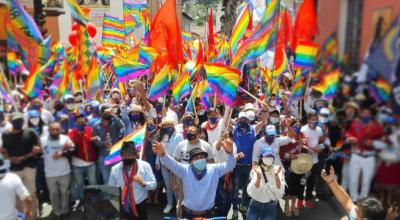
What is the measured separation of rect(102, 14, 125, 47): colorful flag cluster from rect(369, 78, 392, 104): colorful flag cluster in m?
10.1

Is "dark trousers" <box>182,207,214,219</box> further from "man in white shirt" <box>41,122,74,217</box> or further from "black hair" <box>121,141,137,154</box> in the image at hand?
"man in white shirt" <box>41,122,74,217</box>

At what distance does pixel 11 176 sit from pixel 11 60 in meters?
0.69

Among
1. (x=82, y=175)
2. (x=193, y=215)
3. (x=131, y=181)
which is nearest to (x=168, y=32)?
(x=193, y=215)

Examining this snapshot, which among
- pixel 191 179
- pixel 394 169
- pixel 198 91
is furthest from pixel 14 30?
pixel 198 91

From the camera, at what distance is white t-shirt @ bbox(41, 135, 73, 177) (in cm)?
218

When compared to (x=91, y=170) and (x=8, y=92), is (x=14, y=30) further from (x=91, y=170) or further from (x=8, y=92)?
(x=91, y=170)

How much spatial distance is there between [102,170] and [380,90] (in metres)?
1.72

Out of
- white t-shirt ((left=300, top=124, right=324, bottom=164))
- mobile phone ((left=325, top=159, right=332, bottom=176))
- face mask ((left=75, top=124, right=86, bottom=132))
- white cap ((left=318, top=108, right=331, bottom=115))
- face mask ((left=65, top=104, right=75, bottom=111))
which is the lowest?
mobile phone ((left=325, top=159, right=332, bottom=176))

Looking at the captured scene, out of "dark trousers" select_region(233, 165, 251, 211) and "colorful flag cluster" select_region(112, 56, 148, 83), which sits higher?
"colorful flag cluster" select_region(112, 56, 148, 83)

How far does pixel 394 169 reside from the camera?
171cm

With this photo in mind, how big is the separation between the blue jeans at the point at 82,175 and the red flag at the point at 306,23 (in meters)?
1.46

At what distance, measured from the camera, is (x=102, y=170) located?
8.20 ft

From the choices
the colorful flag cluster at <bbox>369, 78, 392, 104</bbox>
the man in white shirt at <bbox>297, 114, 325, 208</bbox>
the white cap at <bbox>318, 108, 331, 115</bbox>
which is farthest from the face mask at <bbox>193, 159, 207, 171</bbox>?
the colorful flag cluster at <bbox>369, 78, 392, 104</bbox>

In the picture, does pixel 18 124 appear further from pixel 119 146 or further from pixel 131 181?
pixel 131 181
